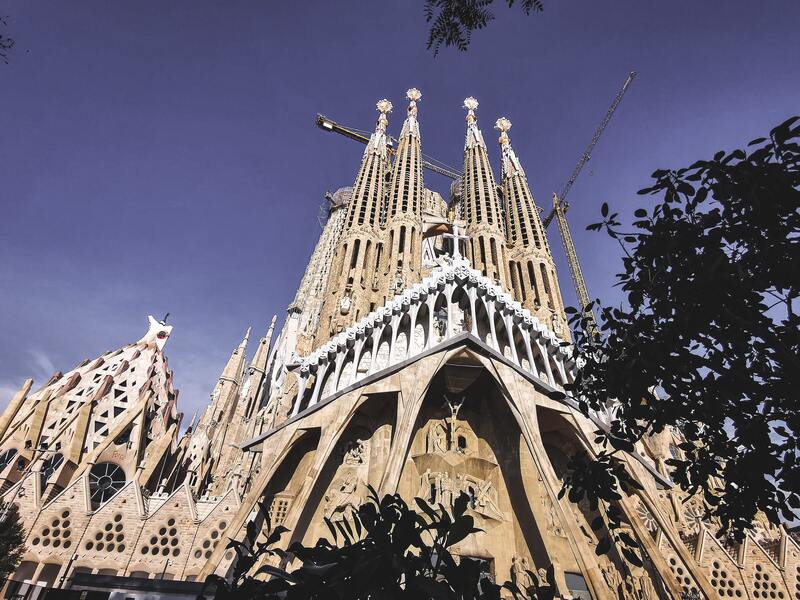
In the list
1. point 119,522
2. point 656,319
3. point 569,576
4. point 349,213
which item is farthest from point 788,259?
point 349,213

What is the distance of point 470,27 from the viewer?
367 cm

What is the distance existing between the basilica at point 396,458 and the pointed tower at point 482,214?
2.50 ft

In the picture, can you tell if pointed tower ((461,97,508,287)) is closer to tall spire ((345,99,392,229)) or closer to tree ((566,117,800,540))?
tall spire ((345,99,392,229))

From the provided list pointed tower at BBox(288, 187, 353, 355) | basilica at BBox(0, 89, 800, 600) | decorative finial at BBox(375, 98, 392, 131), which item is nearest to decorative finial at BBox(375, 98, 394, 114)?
decorative finial at BBox(375, 98, 392, 131)

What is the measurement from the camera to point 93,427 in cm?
2039

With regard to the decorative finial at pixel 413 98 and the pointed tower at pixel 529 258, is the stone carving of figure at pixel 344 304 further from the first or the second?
the decorative finial at pixel 413 98

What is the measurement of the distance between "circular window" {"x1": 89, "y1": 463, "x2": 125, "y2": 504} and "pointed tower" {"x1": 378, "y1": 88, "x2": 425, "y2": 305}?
14168 millimetres

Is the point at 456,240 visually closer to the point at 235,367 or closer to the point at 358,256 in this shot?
the point at 358,256

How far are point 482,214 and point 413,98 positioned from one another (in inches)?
614

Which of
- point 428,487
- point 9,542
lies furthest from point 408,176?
point 9,542

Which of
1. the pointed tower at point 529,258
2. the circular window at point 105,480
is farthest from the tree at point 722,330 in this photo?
the circular window at point 105,480

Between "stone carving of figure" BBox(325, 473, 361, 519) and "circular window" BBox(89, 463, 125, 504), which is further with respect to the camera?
"circular window" BBox(89, 463, 125, 504)

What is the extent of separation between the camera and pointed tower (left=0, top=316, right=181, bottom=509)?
18.0m

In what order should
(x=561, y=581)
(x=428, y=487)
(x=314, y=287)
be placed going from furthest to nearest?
(x=314, y=287)
(x=428, y=487)
(x=561, y=581)
